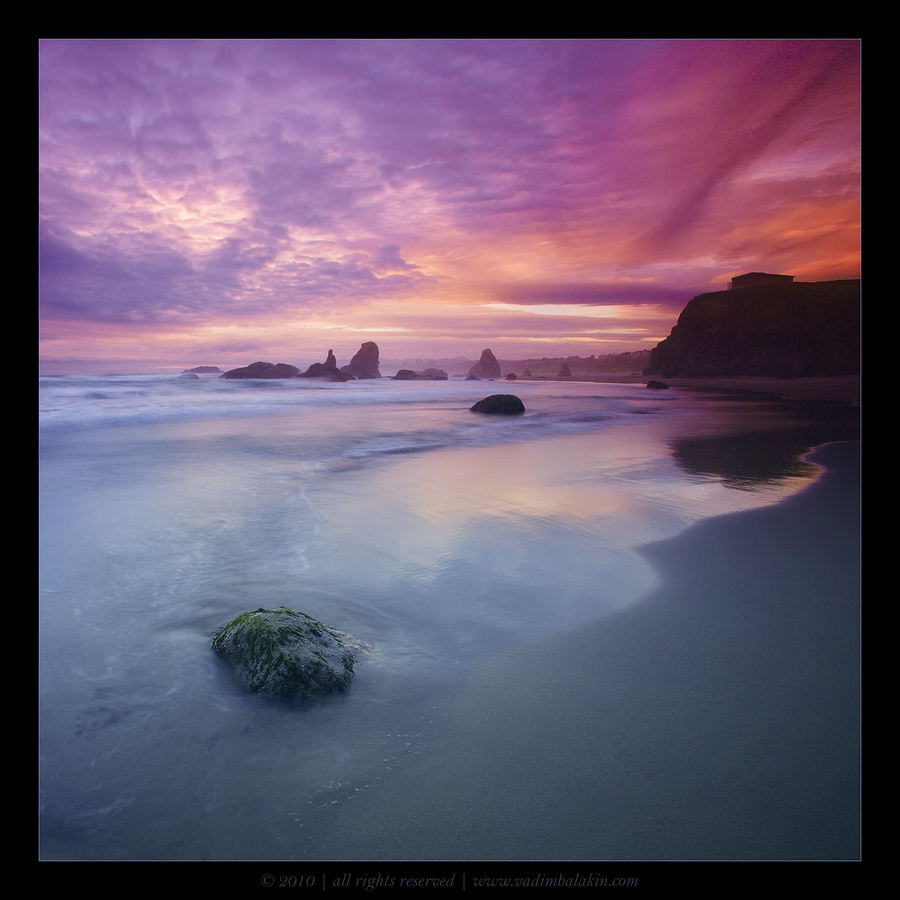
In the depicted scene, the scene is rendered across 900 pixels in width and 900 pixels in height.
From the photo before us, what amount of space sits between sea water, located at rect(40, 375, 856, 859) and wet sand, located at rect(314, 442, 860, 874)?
0.17 metres

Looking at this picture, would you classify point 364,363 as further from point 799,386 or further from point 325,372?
point 799,386

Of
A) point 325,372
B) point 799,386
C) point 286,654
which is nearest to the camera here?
point 286,654

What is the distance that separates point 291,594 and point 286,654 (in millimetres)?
1227

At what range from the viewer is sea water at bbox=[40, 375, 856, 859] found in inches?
69.1

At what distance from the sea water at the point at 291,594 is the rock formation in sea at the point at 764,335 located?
91.8 ft

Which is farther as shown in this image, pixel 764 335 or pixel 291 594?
pixel 764 335

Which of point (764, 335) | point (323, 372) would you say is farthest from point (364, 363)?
point (764, 335)

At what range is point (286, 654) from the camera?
231cm

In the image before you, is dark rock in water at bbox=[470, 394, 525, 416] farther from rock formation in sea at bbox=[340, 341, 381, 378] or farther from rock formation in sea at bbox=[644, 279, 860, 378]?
rock formation in sea at bbox=[340, 341, 381, 378]

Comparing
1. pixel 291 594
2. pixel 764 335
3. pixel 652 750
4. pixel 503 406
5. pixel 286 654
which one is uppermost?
pixel 764 335

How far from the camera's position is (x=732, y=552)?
4.18m

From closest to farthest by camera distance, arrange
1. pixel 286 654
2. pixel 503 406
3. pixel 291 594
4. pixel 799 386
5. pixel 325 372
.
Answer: pixel 286 654 → pixel 291 594 → pixel 503 406 → pixel 799 386 → pixel 325 372
